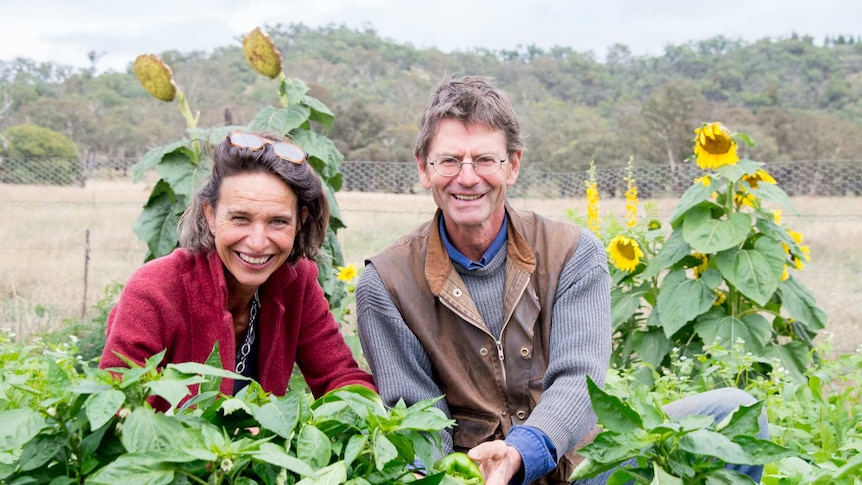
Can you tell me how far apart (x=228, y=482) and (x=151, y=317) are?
1009 mm

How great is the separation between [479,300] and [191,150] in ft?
6.86

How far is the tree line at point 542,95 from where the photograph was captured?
945 inches

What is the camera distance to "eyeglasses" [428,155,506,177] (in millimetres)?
2318

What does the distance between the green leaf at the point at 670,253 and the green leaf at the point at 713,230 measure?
0.27 ft

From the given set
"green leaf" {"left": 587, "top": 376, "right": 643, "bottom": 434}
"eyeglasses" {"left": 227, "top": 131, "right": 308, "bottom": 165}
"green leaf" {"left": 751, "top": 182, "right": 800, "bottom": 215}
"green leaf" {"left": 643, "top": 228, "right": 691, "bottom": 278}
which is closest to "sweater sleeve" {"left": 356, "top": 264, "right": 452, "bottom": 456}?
"eyeglasses" {"left": 227, "top": 131, "right": 308, "bottom": 165}

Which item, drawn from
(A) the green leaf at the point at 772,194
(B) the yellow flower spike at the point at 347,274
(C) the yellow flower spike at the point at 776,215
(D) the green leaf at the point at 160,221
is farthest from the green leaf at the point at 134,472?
(C) the yellow flower spike at the point at 776,215

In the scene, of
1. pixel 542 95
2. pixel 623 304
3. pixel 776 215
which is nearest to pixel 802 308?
pixel 776 215

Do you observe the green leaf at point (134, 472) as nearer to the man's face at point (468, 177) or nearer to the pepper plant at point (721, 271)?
the man's face at point (468, 177)

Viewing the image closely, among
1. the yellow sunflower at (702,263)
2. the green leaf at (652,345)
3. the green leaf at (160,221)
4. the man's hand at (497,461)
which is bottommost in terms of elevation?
the green leaf at (652,345)

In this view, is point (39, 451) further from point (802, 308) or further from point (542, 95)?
point (542, 95)

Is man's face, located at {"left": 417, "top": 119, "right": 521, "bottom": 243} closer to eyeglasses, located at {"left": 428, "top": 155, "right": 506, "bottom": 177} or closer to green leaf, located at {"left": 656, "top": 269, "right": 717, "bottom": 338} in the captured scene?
eyeglasses, located at {"left": 428, "top": 155, "right": 506, "bottom": 177}

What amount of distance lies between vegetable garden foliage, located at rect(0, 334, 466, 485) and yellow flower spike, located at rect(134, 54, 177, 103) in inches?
104

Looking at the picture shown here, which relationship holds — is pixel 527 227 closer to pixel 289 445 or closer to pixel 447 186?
pixel 447 186

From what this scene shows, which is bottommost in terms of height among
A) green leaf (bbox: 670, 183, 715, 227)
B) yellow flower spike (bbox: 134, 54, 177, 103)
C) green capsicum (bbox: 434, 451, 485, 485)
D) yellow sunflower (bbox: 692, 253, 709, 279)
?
yellow sunflower (bbox: 692, 253, 709, 279)
